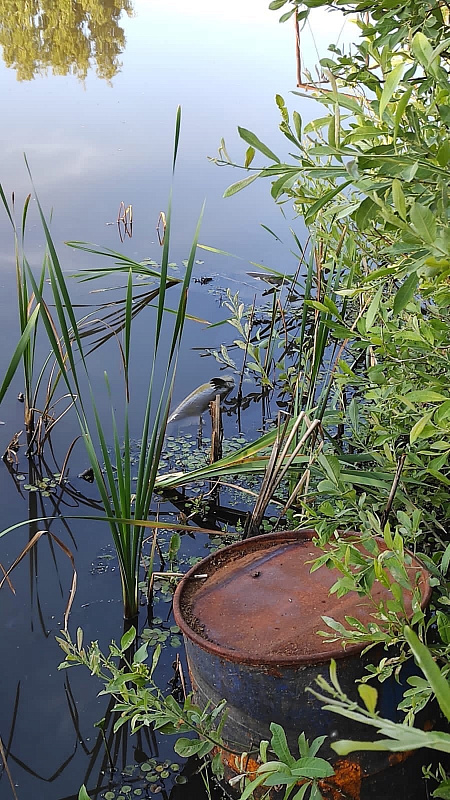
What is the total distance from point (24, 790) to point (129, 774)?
0.20 meters

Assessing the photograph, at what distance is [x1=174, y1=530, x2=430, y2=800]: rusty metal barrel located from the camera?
3.87ft

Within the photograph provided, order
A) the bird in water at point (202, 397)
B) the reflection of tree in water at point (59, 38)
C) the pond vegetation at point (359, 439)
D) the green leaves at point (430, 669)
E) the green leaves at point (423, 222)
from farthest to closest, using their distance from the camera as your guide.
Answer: the reflection of tree in water at point (59, 38) → the bird in water at point (202, 397) → the pond vegetation at point (359, 439) → the green leaves at point (423, 222) → the green leaves at point (430, 669)

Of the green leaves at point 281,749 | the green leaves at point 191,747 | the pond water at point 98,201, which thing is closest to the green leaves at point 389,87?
the green leaves at point 281,749

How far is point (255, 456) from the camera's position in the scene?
80.1 inches

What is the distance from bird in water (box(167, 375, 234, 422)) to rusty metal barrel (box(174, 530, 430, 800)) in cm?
136

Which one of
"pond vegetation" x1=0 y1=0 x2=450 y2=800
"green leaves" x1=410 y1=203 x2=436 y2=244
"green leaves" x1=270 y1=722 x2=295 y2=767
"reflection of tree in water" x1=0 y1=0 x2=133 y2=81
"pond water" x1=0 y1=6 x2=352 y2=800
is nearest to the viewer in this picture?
"green leaves" x1=410 y1=203 x2=436 y2=244

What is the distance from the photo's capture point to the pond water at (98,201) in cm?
165

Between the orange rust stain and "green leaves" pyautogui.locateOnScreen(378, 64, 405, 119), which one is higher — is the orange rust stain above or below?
below

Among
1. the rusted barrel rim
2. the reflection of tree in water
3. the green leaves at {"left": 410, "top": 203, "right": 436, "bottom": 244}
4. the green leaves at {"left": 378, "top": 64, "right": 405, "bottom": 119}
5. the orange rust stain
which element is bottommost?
the orange rust stain

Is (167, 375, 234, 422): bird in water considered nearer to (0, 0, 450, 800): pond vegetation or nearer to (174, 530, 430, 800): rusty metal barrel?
(0, 0, 450, 800): pond vegetation

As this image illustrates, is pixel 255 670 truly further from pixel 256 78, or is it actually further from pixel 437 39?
pixel 256 78

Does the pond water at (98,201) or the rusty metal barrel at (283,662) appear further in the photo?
the pond water at (98,201)

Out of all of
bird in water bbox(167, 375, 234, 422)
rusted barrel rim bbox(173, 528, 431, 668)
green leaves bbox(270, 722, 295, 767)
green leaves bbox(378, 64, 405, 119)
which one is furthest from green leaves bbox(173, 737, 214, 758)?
bird in water bbox(167, 375, 234, 422)

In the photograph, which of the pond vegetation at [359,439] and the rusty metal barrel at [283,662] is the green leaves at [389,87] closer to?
the pond vegetation at [359,439]
